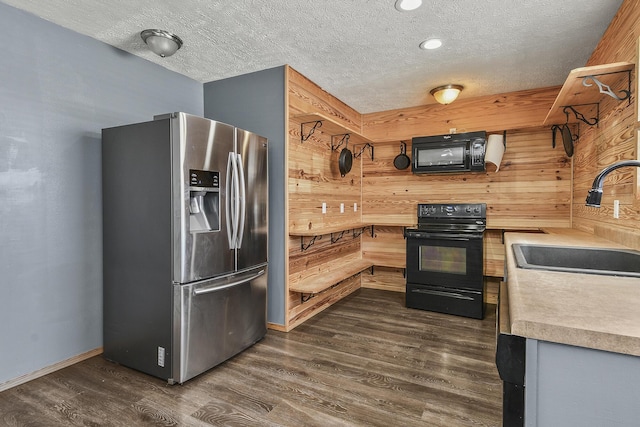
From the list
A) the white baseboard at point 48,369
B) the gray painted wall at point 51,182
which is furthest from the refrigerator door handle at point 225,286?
the white baseboard at point 48,369

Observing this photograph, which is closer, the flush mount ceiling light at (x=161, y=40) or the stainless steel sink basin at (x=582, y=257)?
the stainless steel sink basin at (x=582, y=257)

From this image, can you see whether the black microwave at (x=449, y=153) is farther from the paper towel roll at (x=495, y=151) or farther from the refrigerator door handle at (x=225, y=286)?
the refrigerator door handle at (x=225, y=286)

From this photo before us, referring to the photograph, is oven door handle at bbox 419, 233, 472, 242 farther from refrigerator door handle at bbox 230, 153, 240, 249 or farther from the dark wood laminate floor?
refrigerator door handle at bbox 230, 153, 240, 249

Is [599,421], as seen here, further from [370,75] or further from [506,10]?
[370,75]

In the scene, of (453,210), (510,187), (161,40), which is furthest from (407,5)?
(510,187)

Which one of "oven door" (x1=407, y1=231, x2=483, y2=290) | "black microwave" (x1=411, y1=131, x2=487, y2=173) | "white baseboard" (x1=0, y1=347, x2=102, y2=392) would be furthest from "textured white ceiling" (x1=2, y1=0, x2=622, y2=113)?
"white baseboard" (x1=0, y1=347, x2=102, y2=392)

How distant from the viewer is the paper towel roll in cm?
371

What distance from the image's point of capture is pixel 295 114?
3.12 meters

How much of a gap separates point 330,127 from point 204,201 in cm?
167

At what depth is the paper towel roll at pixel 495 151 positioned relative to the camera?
12.2ft

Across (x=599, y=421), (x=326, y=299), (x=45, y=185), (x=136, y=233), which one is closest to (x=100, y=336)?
(x=136, y=233)

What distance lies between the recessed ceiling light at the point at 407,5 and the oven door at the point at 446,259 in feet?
7.17

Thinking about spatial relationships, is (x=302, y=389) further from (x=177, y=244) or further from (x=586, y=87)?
(x=586, y=87)

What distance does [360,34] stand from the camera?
2475mm
